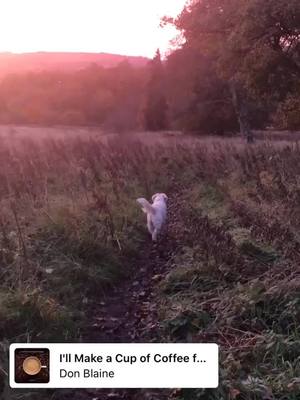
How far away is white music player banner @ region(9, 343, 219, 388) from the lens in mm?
3469

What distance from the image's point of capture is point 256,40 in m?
14.5

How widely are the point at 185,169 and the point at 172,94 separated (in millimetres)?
25689

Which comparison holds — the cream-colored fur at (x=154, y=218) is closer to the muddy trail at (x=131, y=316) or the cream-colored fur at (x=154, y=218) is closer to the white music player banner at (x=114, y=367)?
the muddy trail at (x=131, y=316)

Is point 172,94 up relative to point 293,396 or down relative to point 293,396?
up

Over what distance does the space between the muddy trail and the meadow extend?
0.01m

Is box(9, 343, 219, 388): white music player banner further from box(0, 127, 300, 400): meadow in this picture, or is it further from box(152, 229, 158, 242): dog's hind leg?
box(152, 229, 158, 242): dog's hind leg

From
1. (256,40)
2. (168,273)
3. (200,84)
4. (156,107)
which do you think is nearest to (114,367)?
(168,273)

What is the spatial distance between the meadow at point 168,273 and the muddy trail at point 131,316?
1 centimetres

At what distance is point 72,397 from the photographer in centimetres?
386

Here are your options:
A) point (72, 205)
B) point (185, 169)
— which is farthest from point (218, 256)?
point (185, 169)

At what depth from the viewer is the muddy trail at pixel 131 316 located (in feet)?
12.7

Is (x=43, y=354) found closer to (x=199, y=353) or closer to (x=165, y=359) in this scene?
(x=165, y=359)

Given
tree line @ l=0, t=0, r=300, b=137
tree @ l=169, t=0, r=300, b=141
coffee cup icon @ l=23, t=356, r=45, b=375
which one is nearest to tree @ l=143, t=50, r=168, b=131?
tree line @ l=0, t=0, r=300, b=137

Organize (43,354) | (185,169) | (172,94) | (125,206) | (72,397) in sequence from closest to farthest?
(43,354) < (72,397) < (125,206) < (185,169) < (172,94)
